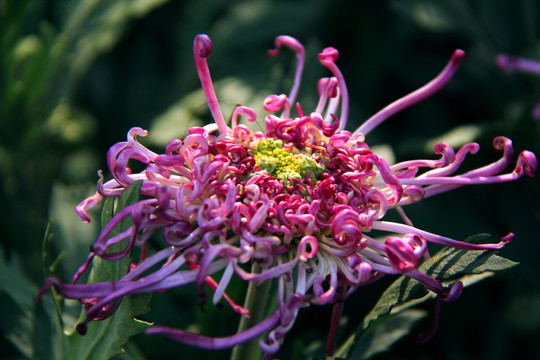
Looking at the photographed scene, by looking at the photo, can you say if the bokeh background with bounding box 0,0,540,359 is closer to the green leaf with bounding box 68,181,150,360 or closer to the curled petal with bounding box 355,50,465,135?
the green leaf with bounding box 68,181,150,360

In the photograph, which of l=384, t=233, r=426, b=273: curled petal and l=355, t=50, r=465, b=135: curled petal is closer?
l=384, t=233, r=426, b=273: curled petal

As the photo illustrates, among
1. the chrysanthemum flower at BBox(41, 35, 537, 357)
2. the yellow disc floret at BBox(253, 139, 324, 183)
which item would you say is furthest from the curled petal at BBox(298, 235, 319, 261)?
the yellow disc floret at BBox(253, 139, 324, 183)

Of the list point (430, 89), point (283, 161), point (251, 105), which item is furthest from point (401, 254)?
point (251, 105)

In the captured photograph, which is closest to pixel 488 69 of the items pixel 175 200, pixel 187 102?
pixel 187 102

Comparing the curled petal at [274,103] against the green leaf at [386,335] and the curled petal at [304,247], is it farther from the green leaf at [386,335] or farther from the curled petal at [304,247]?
the green leaf at [386,335]

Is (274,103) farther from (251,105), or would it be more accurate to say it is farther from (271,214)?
(251,105)

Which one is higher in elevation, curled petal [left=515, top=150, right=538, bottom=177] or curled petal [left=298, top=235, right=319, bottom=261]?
curled petal [left=298, top=235, right=319, bottom=261]

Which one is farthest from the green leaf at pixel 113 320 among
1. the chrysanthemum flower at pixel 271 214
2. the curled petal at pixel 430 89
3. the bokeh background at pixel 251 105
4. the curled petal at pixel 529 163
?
the curled petal at pixel 529 163
